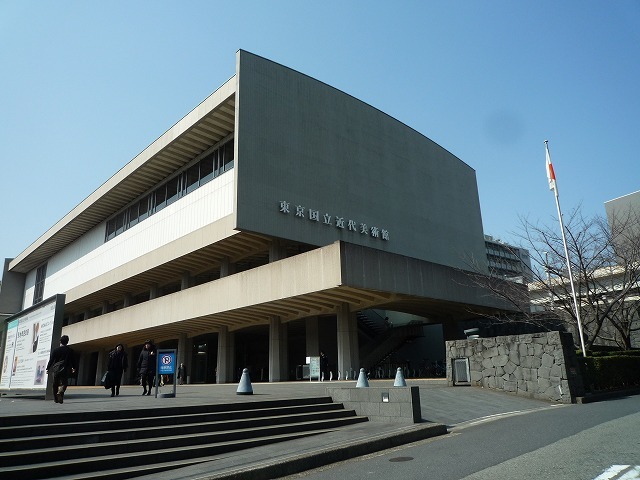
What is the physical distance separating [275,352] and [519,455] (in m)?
23.9

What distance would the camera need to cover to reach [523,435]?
362 inches

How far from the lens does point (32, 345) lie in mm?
14562

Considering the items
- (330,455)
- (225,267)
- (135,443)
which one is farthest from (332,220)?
(135,443)

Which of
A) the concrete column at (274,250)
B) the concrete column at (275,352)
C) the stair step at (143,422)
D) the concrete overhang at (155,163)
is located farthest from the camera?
the concrete overhang at (155,163)

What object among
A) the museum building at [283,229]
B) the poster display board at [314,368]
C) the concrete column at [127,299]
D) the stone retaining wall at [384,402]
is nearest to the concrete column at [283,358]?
the museum building at [283,229]

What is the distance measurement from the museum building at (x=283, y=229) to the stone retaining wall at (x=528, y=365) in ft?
23.6

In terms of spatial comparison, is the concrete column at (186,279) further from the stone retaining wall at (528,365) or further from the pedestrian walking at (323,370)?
the stone retaining wall at (528,365)

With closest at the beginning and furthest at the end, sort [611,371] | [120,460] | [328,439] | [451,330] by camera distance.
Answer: [120,460], [328,439], [611,371], [451,330]

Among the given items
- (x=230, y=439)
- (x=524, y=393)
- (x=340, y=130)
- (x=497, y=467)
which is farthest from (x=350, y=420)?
(x=340, y=130)

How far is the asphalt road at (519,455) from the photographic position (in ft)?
20.3

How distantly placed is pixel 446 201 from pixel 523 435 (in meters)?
33.4

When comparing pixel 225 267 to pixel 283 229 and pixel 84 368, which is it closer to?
pixel 283 229

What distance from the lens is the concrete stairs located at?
7.10 metres

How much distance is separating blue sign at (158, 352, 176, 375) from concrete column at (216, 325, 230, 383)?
62.0ft
